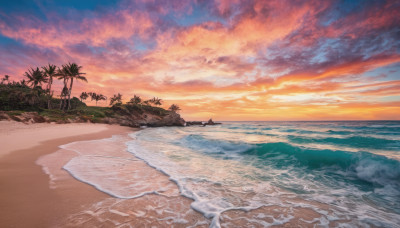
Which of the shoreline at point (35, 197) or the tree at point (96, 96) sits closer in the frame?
the shoreline at point (35, 197)

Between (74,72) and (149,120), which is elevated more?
(74,72)

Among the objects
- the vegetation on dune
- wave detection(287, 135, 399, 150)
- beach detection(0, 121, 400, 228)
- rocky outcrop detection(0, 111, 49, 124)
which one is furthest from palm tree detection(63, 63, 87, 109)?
wave detection(287, 135, 399, 150)

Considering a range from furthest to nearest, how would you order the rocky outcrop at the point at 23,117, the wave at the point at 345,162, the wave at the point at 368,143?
the rocky outcrop at the point at 23,117
the wave at the point at 368,143
the wave at the point at 345,162

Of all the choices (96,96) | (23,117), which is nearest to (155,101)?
(96,96)

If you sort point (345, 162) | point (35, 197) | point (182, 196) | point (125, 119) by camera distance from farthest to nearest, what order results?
1. point (125, 119)
2. point (345, 162)
3. point (182, 196)
4. point (35, 197)

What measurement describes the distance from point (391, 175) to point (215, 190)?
826 centimetres

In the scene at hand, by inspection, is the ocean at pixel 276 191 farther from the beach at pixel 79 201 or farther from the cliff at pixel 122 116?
the cliff at pixel 122 116

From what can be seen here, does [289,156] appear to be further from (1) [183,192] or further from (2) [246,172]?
(1) [183,192]

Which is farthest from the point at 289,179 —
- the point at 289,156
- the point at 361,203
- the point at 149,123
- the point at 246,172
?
the point at 149,123

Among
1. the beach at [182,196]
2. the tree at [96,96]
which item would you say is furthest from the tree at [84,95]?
the beach at [182,196]

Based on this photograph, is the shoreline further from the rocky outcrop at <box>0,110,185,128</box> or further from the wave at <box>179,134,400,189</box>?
the rocky outcrop at <box>0,110,185,128</box>

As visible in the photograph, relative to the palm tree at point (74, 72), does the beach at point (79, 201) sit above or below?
below

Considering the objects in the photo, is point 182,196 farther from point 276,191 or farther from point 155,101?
point 155,101

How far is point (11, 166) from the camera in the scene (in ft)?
16.9
